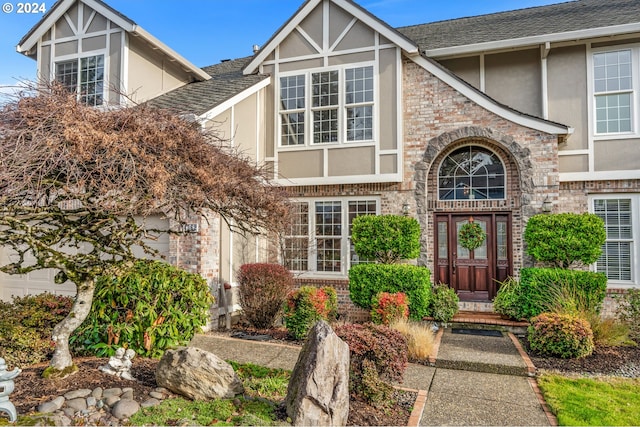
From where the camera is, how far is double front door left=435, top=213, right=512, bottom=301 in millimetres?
9625

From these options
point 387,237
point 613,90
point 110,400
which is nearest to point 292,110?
point 387,237

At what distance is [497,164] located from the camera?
31.9ft

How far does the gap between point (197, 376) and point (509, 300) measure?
23.4 feet

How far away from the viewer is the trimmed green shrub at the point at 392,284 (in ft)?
27.5

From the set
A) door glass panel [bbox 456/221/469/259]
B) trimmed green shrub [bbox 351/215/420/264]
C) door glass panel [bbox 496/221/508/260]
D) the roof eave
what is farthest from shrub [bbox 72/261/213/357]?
the roof eave

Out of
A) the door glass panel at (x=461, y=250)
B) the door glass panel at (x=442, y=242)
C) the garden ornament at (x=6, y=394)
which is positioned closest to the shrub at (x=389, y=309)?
the door glass panel at (x=442, y=242)

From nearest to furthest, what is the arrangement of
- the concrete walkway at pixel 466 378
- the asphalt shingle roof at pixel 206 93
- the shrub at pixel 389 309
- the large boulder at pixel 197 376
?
the large boulder at pixel 197 376
the concrete walkway at pixel 466 378
the shrub at pixel 389 309
the asphalt shingle roof at pixel 206 93

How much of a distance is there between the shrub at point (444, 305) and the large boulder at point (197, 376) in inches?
226

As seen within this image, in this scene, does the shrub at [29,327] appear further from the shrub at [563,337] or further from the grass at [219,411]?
the shrub at [563,337]

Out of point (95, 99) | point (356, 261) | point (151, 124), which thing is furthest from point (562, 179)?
point (95, 99)

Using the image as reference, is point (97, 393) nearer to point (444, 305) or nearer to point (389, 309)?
point (389, 309)

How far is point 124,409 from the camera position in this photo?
369 centimetres

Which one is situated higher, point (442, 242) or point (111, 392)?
point (442, 242)

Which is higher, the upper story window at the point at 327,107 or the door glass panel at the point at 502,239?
the upper story window at the point at 327,107
